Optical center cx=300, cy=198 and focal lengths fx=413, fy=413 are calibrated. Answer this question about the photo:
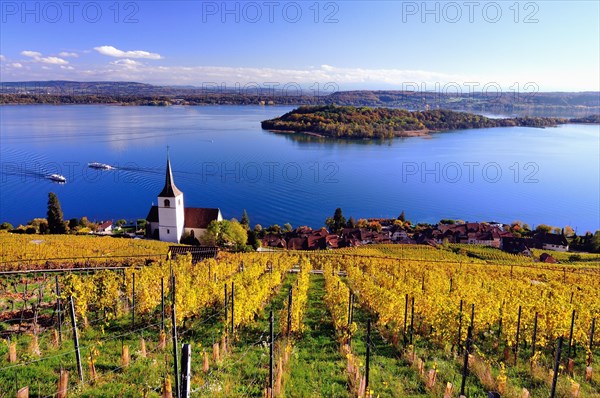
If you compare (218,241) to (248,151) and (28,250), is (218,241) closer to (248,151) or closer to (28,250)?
(28,250)

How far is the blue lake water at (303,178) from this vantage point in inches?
2339

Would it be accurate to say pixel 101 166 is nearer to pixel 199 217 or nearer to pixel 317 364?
pixel 199 217

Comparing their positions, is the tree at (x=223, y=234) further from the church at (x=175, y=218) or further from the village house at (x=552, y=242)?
the village house at (x=552, y=242)

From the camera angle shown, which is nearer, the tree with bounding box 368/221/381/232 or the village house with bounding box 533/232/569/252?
the village house with bounding box 533/232/569/252

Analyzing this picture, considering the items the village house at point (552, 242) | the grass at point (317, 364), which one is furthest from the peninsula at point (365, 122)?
the grass at point (317, 364)

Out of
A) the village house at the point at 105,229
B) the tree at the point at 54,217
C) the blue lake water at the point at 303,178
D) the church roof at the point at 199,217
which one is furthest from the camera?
the blue lake water at the point at 303,178

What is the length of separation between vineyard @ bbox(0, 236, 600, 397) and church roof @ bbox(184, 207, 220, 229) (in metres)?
19.3

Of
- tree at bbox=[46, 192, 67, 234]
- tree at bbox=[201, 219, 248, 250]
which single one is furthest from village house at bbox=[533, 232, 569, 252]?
tree at bbox=[46, 192, 67, 234]

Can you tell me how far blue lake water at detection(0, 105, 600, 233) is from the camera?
195 ft

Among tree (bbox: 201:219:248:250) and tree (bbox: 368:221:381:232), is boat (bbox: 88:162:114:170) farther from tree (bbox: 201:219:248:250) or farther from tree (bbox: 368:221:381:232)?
tree (bbox: 201:219:248:250)

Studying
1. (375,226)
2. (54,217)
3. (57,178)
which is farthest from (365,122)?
(54,217)

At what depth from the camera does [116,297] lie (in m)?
11.7

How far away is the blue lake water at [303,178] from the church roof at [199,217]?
54.7 ft

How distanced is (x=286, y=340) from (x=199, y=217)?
2657 centimetres
